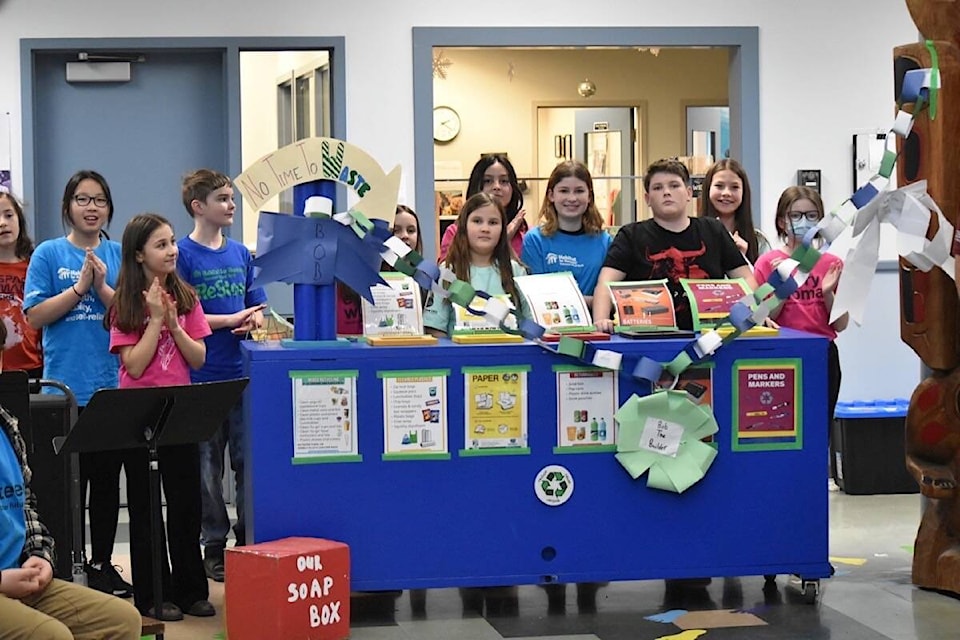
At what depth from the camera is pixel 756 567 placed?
5180 mm

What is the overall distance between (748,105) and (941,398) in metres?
3.26

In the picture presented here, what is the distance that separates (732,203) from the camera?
613 centimetres

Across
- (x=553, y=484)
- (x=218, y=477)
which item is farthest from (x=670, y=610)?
(x=218, y=477)

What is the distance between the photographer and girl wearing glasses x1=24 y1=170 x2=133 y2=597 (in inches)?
210

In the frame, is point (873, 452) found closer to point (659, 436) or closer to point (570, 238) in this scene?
point (570, 238)

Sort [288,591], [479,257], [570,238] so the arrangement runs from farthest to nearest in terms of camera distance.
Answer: [570,238], [479,257], [288,591]

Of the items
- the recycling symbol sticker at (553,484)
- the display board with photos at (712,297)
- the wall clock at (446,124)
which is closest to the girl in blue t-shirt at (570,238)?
the display board with photos at (712,297)

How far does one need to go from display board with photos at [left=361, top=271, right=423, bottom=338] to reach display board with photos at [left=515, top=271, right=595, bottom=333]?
381 mm

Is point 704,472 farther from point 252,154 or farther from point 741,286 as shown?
point 252,154

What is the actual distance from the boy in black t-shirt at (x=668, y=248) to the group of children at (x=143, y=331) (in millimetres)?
1319

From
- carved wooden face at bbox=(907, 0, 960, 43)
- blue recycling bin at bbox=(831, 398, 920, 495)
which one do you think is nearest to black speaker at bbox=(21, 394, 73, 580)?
carved wooden face at bbox=(907, 0, 960, 43)

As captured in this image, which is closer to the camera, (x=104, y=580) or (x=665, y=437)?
(x=665, y=437)

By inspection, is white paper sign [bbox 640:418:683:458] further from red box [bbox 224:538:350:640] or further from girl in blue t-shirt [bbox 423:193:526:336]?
red box [bbox 224:538:350:640]

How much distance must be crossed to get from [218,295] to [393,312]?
0.78 meters
